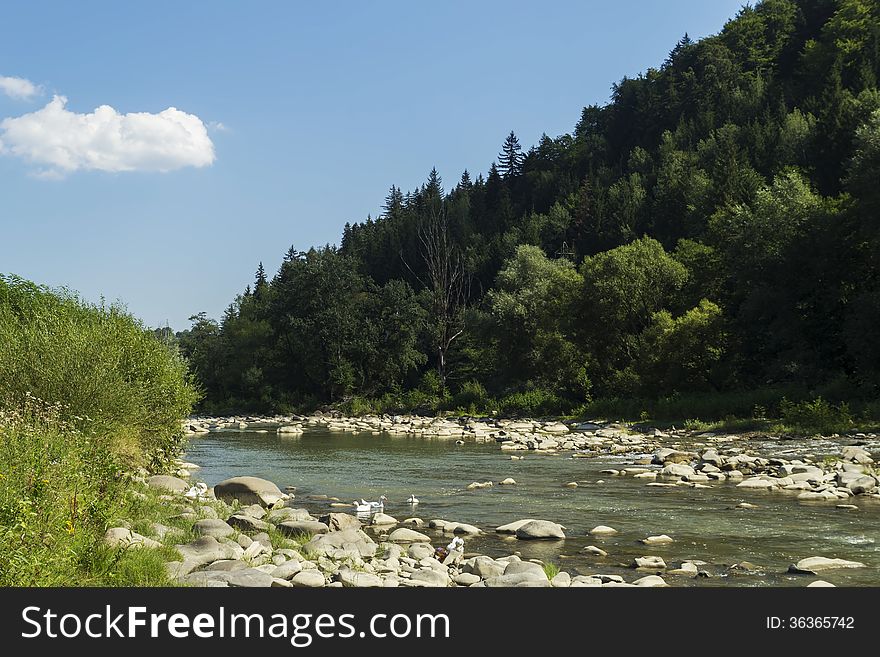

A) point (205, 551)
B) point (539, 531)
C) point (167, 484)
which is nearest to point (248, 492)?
point (167, 484)

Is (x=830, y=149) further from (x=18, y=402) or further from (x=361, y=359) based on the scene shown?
(x=18, y=402)

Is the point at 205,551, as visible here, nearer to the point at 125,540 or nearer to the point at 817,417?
the point at 125,540

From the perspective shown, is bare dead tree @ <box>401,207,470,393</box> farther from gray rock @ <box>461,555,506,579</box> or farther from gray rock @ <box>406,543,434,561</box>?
gray rock @ <box>461,555,506,579</box>

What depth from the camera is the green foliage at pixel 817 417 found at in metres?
29.5

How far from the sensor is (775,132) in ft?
264

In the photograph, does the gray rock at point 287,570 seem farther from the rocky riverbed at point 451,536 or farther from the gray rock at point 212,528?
the gray rock at point 212,528

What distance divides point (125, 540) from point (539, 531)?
7135 mm

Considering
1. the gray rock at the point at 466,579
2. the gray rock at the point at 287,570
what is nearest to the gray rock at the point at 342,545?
the gray rock at the point at 287,570

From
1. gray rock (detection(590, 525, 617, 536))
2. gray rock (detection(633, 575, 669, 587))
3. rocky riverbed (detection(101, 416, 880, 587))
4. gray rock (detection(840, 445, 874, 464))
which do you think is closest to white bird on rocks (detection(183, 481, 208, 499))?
rocky riverbed (detection(101, 416, 880, 587))

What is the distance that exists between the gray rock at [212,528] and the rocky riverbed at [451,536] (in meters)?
0.02

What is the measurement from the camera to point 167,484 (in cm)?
1786

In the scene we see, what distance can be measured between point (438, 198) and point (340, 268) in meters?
54.6
